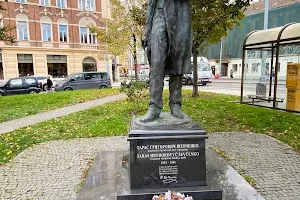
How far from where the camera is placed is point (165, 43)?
338 centimetres

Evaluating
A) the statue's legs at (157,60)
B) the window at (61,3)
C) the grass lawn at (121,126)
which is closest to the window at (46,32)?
the window at (61,3)

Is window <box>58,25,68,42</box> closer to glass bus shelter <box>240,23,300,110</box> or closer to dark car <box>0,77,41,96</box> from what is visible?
dark car <box>0,77,41,96</box>

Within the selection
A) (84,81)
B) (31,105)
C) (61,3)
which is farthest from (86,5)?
(31,105)

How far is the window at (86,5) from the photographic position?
3566cm

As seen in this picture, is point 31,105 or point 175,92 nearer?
point 175,92

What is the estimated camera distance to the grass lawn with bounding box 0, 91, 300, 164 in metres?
6.30

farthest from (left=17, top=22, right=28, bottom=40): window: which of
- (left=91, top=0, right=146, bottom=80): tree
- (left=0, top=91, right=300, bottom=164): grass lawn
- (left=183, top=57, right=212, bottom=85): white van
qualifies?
(left=0, top=91, right=300, bottom=164): grass lawn

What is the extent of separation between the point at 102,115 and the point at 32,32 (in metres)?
27.7

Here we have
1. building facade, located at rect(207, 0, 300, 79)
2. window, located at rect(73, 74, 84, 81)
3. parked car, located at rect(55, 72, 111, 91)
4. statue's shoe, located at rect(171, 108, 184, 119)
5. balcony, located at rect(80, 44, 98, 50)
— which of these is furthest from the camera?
building facade, located at rect(207, 0, 300, 79)

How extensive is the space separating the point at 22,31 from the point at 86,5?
923 cm

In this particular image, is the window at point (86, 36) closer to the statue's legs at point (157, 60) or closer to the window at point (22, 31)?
the window at point (22, 31)

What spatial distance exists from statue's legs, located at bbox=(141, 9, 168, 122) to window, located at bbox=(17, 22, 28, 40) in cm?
3282

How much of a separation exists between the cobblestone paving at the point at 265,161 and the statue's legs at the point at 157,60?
190 cm

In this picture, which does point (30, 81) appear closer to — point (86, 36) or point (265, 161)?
point (86, 36)
